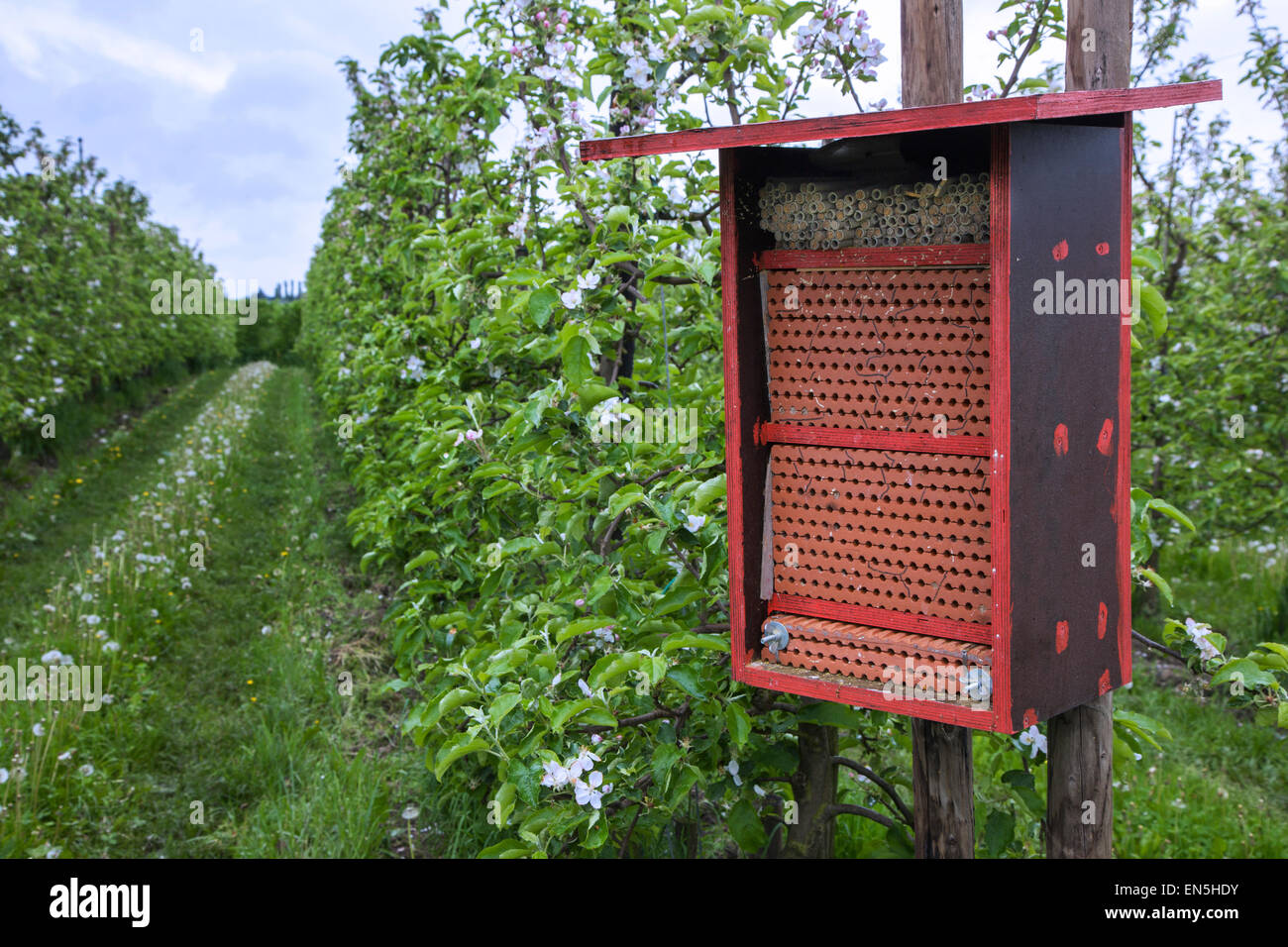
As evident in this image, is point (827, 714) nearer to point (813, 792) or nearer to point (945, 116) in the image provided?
point (813, 792)

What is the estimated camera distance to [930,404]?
2270mm

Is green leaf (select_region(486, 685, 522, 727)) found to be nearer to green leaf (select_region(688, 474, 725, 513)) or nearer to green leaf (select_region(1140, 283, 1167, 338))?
green leaf (select_region(688, 474, 725, 513))

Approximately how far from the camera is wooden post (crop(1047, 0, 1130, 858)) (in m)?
2.49

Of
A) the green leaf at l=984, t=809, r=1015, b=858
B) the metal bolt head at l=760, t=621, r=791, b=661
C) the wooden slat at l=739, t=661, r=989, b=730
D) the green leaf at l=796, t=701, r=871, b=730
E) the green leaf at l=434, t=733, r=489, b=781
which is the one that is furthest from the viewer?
the green leaf at l=984, t=809, r=1015, b=858

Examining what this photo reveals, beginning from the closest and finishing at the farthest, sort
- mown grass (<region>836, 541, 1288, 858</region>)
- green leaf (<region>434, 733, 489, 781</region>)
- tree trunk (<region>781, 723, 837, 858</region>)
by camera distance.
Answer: green leaf (<region>434, 733, 489, 781</region>) → tree trunk (<region>781, 723, 837, 858</region>) → mown grass (<region>836, 541, 1288, 858</region>)

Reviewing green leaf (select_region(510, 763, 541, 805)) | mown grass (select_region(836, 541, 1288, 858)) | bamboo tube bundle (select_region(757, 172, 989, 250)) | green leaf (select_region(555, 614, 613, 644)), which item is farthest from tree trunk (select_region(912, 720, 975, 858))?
bamboo tube bundle (select_region(757, 172, 989, 250))

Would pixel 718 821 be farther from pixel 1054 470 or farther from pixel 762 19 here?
pixel 762 19

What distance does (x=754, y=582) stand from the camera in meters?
2.51

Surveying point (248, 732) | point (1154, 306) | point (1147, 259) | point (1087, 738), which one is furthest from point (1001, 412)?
point (248, 732)

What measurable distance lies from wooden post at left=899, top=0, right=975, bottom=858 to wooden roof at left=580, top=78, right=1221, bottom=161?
631mm

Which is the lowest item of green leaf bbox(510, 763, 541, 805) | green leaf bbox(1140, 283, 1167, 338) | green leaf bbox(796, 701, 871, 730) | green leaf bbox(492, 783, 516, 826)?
green leaf bbox(492, 783, 516, 826)

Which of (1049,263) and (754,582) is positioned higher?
(1049,263)
